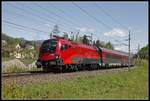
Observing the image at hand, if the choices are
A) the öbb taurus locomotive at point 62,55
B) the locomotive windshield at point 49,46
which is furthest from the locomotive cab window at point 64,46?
the locomotive windshield at point 49,46

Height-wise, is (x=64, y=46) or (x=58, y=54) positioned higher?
(x=64, y=46)

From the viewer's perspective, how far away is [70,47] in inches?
1237

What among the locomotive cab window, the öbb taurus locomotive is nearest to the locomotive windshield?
the öbb taurus locomotive

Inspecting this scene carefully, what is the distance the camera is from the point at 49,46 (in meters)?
30.1

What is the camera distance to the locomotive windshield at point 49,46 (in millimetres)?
29717

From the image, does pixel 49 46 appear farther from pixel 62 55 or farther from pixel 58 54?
pixel 62 55

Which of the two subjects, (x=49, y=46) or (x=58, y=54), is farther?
(x=49, y=46)

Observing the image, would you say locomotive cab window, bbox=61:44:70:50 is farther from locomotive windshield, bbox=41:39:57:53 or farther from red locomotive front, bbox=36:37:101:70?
locomotive windshield, bbox=41:39:57:53

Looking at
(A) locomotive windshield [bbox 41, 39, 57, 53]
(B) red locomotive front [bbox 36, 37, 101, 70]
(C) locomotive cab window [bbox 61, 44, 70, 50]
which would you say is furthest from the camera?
(C) locomotive cab window [bbox 61, 44, 70, 50]

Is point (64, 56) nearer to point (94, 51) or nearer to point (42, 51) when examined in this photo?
point (42, 51)

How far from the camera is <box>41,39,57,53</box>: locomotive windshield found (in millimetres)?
29717

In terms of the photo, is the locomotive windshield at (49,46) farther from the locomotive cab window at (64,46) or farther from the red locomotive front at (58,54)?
the locomotive cab window at (64,46)

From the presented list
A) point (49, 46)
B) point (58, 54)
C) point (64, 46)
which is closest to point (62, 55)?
point (58, 54)

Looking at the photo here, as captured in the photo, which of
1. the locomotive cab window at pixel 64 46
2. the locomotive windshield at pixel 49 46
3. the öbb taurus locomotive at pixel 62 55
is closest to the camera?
the öbb taurus locomotive at pixel 62 55
